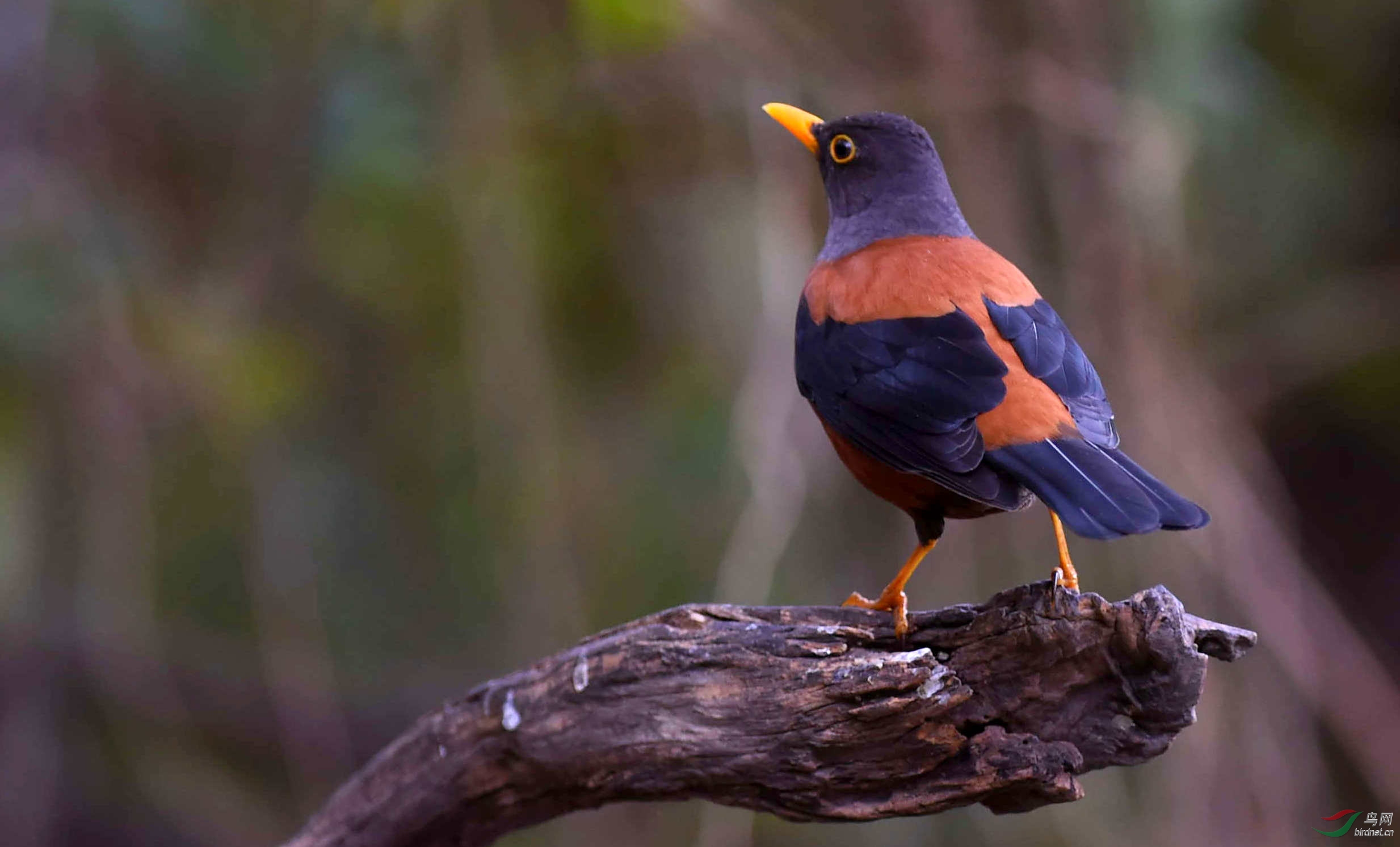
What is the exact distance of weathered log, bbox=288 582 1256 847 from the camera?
272 cm

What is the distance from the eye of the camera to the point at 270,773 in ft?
19.9

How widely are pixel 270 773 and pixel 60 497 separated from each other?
183cm

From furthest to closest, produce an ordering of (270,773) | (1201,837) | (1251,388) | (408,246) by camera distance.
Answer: (270,773), (1251,388), (408,246), (1201,837)

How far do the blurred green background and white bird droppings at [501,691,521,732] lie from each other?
131 centimetres

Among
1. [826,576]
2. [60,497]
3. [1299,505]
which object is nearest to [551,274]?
[826,576]

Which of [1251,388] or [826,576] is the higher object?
[1251,388]

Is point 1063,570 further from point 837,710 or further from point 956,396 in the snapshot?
point 837,710

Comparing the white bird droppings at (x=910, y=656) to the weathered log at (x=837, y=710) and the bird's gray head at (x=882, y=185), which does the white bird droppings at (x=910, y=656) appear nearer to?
the weathered log at (x=837, y=710)

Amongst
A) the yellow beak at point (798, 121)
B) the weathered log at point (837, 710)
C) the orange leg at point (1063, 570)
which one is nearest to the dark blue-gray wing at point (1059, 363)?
the orange leg at point (1063, 570)

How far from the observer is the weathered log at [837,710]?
2.72 m

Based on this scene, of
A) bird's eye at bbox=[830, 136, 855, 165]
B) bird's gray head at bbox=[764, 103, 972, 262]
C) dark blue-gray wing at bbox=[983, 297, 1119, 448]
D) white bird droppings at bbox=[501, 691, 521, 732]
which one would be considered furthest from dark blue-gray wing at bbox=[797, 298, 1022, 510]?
white bird droppings at bbox=[501, 691, 521, 732]

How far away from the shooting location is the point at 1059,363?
3.08 m

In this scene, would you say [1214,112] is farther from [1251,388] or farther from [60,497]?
[60,497]

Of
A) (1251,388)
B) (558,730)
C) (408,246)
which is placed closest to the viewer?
(558,730)
